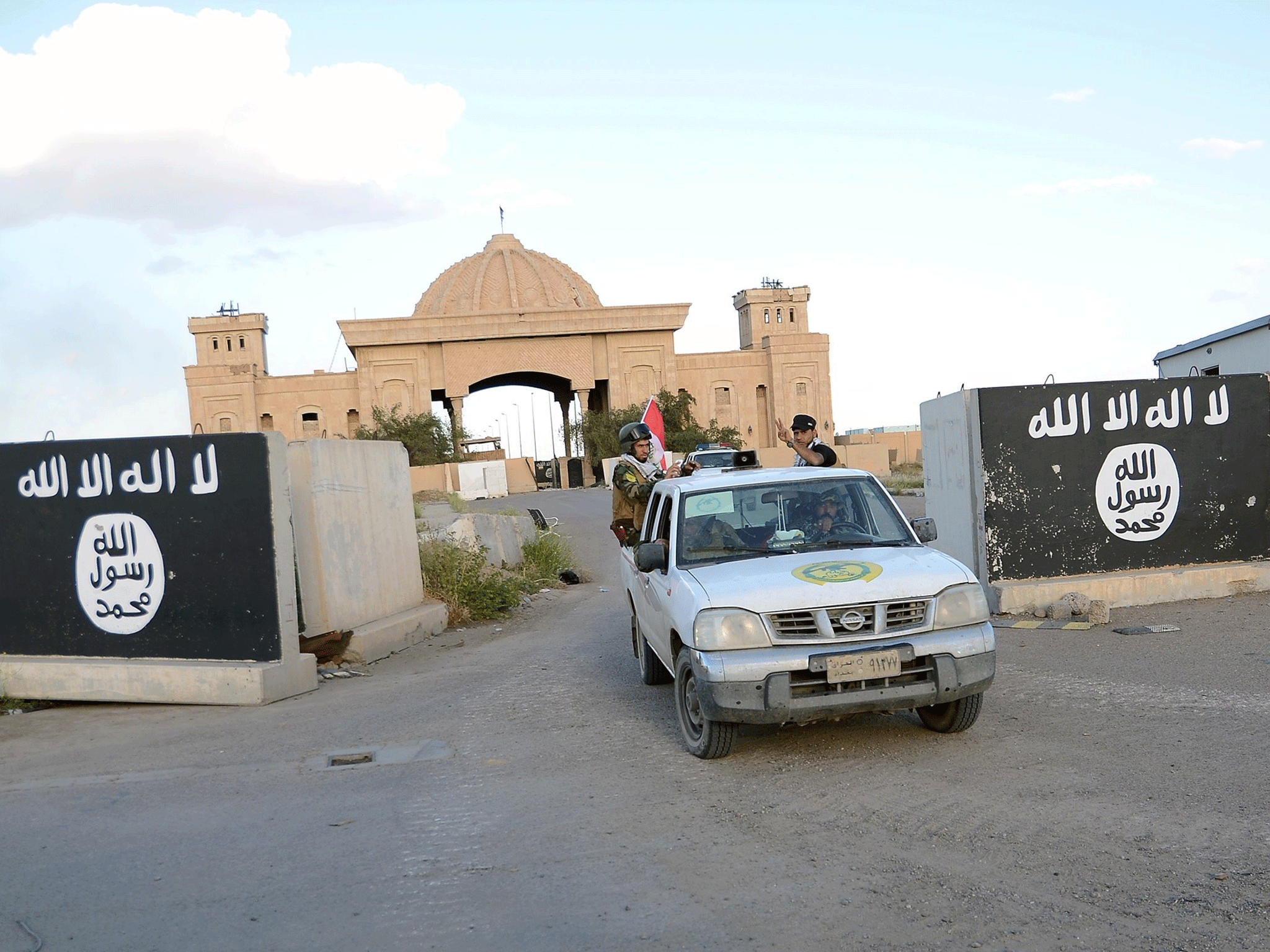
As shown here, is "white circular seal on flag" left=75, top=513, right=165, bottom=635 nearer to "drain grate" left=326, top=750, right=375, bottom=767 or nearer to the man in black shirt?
"drain grate" left=326, top=750, right=375, bottom=767

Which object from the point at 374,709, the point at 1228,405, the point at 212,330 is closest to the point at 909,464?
the point at 212,330

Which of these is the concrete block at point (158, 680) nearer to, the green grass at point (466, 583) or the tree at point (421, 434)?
the green grass at point (466, 583)

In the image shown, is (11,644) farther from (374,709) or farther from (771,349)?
(771,349)

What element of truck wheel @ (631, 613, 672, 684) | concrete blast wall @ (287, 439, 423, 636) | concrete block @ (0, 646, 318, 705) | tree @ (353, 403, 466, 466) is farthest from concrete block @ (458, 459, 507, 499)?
truck wheel @ (631, 613, 672, 684)

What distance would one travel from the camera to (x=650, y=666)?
8.44m

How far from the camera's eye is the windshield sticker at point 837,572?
19.8ft

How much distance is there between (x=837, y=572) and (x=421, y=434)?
7064cm

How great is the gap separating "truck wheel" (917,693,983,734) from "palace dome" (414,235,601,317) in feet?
265

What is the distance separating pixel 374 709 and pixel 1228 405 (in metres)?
8.45

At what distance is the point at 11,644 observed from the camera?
9633mm

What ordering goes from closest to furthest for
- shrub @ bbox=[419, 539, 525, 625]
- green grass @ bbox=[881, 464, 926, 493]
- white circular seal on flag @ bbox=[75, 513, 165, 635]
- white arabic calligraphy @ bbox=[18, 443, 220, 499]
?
white arabic calligraphy @ bbox=[18, 443, 220, 499], white circular seal on flag @ bbox=[75, 513, 165, 635], shrub @ bbox=[419, 539, 525, 625], green grass @ bbox=[881, 464, 926, 493]

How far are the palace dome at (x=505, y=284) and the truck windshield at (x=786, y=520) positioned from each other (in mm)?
79644

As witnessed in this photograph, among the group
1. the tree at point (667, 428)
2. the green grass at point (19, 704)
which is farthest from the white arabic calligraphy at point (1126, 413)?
the tree at point (667, 428)

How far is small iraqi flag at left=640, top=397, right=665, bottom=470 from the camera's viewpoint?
12087mm
